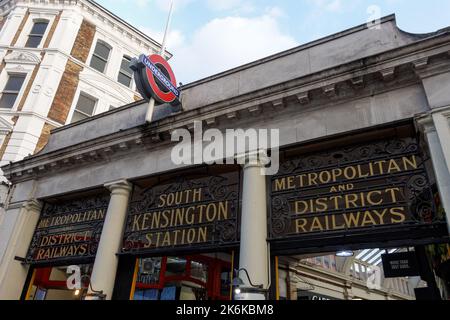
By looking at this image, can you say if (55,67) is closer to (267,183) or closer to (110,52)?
(110,52)

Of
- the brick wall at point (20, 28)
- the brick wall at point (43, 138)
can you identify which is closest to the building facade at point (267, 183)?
the brick wall at point (43, 138)

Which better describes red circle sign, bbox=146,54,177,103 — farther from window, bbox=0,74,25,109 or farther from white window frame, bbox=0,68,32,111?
window, bbox=0,74,25,109

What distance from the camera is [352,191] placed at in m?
6.80

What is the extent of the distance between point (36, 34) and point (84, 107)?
17.4 ft

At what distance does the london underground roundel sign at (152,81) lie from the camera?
31.4 feet

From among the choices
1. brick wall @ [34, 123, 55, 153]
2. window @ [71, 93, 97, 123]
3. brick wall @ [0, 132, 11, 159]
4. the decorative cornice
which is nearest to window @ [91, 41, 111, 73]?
window @ [71, 93, 97, 123]

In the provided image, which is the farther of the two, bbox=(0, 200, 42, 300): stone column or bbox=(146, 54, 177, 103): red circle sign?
bbox=(0, 200, 42, 300): stone column

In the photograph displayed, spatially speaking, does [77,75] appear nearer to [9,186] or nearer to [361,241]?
[9,186]

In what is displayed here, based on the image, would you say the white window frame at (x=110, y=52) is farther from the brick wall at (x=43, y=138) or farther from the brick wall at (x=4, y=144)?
the brick wall at (x=4, y=144)

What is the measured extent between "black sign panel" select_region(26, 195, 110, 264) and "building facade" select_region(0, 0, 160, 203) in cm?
479

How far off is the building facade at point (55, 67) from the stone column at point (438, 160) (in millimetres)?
15609

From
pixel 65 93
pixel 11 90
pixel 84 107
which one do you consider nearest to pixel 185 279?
pixel 84 107

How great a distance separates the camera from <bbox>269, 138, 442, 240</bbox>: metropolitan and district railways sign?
246 inches
